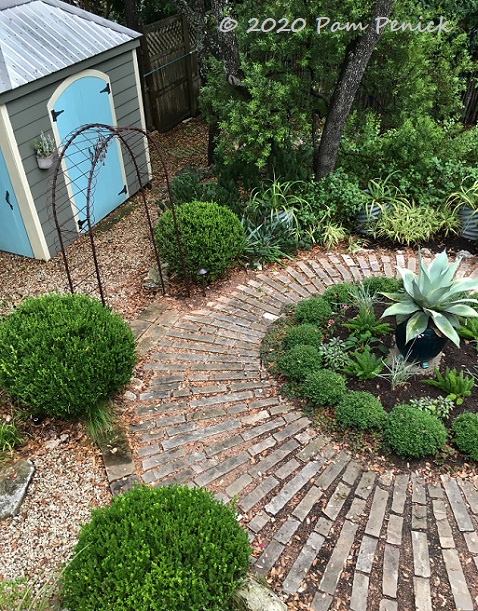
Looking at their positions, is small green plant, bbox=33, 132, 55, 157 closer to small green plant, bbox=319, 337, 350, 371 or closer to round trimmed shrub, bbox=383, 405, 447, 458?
small green plant, bbox=319, 337, 350, 371

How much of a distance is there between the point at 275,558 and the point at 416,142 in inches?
206

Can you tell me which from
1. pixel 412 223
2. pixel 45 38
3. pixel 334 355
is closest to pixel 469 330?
pixel 334 355

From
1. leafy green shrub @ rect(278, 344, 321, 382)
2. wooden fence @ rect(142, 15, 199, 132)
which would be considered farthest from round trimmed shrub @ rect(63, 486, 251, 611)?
wooden fence @ rect(142, 15, 199, 132)

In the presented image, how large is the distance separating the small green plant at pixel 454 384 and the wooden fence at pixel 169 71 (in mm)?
7241

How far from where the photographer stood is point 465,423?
3.52 meters

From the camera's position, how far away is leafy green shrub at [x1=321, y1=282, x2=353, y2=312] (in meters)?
4.75

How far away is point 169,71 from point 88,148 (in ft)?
14.8

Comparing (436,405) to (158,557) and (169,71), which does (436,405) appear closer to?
(158,557)

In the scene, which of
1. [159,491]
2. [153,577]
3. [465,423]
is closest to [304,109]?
[465,423]

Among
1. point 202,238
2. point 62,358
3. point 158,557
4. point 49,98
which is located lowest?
point 202,238

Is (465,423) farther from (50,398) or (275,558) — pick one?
(50,398)

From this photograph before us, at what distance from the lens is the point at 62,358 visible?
3.49 meters

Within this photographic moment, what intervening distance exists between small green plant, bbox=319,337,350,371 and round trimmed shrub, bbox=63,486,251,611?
1768mm

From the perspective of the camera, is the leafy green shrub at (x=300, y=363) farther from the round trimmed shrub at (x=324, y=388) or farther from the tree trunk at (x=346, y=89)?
the tree trunk at (x=346, y=89)
